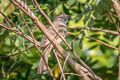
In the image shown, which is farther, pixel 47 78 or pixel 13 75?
pixel 13 75

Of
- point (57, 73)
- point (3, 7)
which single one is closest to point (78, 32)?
point (57, 73)

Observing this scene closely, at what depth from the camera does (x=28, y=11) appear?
313cm

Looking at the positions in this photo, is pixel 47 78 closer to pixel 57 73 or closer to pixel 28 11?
pixel 57 73

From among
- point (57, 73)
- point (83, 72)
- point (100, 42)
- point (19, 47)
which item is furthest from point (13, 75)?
point (83, 72)

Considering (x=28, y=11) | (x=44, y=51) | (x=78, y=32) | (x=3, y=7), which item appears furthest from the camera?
(x=78, y=32)

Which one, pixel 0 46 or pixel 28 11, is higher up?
pixel 28 11

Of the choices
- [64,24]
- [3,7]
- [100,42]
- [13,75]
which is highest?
[3,7]

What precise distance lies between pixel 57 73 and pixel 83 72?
1.70 metres

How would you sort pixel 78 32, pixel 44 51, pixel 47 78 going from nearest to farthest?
pixel 44 51 < pixel 47 78 < pixel 78 32

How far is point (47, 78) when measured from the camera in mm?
4645

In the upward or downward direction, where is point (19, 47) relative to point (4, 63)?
upward

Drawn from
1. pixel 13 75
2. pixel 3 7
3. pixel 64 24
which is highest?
pixel 3 7

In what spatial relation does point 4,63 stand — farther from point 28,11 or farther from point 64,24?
point 28,11

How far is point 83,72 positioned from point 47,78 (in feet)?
5.04
